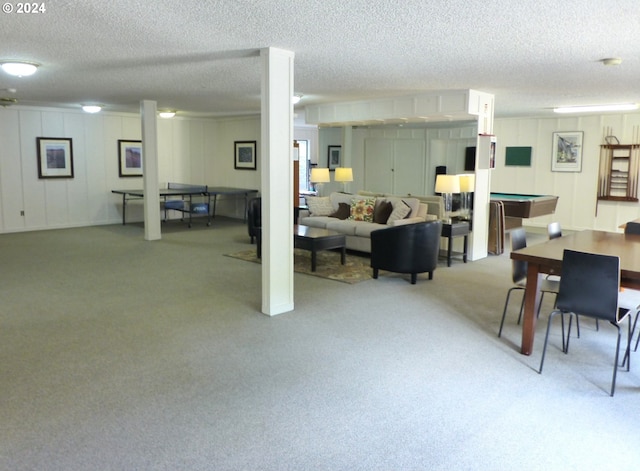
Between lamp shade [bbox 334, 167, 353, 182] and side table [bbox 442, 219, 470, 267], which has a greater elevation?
lamp shade [bbox 334, 167, 353, 182]

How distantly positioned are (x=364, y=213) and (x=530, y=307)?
4.34m

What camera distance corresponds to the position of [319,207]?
333 inches

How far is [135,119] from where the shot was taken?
1113 cm

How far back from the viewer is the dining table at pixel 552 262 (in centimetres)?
340

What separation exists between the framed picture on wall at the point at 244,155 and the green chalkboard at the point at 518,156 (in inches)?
222

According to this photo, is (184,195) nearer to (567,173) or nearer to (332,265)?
(332,265)

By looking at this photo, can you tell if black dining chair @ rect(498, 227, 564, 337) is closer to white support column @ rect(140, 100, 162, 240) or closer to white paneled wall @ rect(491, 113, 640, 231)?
white support column @ rect(140, 100, 162, 240)

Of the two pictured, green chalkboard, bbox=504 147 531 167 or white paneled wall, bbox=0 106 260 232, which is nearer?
white paneled wall, bbox=0 106 260 232

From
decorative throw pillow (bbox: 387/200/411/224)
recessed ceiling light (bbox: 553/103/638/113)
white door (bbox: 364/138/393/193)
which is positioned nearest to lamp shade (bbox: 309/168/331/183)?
white door (bbox: 364/138/393/193)

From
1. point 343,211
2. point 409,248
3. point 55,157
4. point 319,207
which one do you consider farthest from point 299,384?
point 55,157

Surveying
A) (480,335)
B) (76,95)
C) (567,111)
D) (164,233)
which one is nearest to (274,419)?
(480,335)

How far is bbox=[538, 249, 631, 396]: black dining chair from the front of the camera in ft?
10.7

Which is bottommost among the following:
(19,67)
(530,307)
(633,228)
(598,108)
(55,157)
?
(530,307)

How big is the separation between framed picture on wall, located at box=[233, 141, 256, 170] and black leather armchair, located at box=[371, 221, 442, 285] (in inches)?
240
